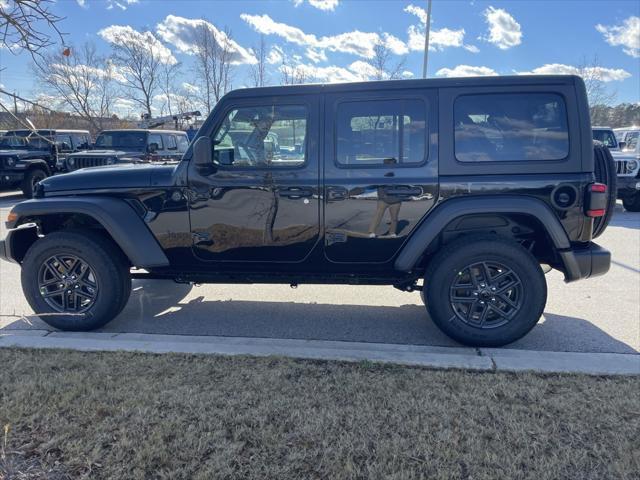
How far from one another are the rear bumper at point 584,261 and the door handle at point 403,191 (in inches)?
47.6

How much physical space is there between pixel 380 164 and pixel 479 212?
83 cm

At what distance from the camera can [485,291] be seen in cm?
356

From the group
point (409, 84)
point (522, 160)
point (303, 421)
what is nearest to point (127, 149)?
point (409, 84)

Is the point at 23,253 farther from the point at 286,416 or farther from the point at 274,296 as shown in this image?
the point at 286,416

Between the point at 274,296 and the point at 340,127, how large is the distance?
222cm

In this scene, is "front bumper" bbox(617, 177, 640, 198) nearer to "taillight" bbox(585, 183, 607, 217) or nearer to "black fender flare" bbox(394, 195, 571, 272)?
"taillight" bbox(585, 183, 607, 217)

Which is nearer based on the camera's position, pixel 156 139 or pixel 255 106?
pixel 255 106

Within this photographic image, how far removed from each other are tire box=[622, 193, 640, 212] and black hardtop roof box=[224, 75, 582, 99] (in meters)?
9.68

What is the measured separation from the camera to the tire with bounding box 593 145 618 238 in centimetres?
354

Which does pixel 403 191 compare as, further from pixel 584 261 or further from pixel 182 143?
pixel 182 143

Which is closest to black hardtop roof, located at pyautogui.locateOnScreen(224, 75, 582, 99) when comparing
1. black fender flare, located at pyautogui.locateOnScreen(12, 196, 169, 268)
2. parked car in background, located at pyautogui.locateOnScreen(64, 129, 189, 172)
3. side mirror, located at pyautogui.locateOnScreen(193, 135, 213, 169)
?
side mirror, located at pyautogui.locateOnScreen(193, 135, 213, 169)

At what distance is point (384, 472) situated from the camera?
6.98 feet

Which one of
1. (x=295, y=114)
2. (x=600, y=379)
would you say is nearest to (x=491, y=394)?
(x=600, y=379)

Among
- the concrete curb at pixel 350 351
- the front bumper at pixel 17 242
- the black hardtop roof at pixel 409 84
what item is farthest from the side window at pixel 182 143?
the black hardtop roof at pixel 409 84
